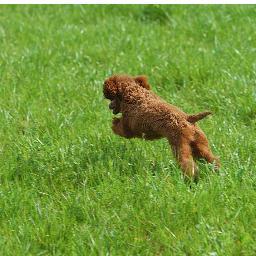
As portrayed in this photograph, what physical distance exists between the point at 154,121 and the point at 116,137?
0.76m

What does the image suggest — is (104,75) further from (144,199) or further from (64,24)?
(144,199)

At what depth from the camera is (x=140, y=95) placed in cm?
509

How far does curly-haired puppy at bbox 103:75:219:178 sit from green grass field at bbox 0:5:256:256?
133 millimetres

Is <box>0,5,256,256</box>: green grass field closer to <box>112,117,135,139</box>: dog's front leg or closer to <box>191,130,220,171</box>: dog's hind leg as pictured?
<box>191,130,220,171</box>: dog's hind leg

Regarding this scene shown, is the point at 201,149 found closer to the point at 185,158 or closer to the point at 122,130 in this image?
the point at 185,158

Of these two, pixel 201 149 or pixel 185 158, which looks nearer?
pixel 185 158

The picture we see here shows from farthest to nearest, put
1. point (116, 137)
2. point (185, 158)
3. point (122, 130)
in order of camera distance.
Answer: point (116, 137) < point (122, 130) < point (185, 158)

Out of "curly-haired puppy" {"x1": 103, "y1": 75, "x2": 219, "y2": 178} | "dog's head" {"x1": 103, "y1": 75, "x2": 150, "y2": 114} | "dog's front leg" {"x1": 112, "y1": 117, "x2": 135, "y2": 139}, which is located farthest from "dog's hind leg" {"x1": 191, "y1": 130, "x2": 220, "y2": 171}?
"dog's head" {"x1": 103, "y1": 75, "x2": 150, "y2": 114}

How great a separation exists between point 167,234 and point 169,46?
3.71 metres

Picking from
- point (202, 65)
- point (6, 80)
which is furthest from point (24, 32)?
point (202, 65)

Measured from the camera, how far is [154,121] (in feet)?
16.1

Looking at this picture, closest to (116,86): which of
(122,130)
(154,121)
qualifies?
(122,130)

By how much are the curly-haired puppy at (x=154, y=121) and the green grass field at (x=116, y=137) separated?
13 centimetres

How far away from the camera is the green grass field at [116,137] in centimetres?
439
